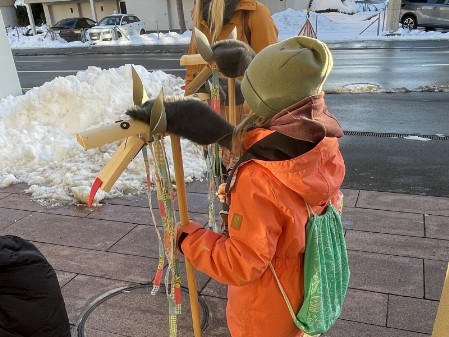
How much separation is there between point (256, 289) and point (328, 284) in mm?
320

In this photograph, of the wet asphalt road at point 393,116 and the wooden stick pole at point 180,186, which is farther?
the wet asphalt road at point 393,116

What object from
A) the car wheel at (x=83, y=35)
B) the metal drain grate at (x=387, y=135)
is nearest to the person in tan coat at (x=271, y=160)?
the metal drain grate at (x=387, y=135)

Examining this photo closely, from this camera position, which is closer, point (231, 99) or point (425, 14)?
point (231, 99)

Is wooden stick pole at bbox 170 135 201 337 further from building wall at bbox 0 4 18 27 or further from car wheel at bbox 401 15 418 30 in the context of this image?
building wall at bbox 0 4 18 27

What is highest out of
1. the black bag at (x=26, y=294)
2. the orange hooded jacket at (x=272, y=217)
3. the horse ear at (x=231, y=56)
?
the horse ear at (x=231, y=56)

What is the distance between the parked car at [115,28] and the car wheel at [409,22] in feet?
46.2

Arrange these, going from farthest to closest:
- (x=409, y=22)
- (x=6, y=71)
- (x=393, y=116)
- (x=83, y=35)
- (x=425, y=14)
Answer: (x=83, y=35)
(x=409, y=22)
(x=425, y=14)
(x=6, y=71)
(x=393, y=116)

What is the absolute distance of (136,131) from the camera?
1.41m

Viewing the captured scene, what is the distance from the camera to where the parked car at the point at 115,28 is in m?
23.6

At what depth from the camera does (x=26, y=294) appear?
2.04 metres

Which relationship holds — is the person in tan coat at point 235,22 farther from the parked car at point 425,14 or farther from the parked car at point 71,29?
the parked car at point 71,29

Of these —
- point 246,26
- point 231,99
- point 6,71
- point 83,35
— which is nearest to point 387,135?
point 246,26

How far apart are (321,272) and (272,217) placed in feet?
1.20

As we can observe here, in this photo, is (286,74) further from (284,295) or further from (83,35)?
(83,35)
